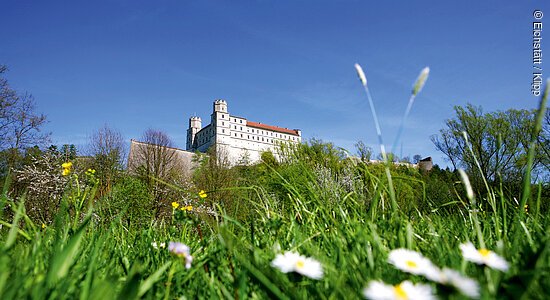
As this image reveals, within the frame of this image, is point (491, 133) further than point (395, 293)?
Yes

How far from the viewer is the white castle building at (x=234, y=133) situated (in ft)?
248

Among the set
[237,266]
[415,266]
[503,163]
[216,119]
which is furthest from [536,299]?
[216,119]

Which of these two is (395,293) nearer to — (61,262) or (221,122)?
(61,262)

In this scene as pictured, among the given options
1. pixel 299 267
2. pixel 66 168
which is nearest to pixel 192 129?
pixel 66 168

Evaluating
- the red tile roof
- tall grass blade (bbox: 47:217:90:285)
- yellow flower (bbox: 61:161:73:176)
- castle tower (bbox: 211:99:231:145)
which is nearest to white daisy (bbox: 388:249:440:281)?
tall grass blade (bbox: 47:217:90:285)

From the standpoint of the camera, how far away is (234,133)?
79.0 meters


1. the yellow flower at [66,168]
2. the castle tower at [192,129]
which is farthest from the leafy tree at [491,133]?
the castle tower at [192,129]

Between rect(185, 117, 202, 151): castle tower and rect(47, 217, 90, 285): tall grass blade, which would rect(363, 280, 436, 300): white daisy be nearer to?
rect(47, 217, 90, 285): tall grass blade

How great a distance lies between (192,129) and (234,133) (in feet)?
50.6

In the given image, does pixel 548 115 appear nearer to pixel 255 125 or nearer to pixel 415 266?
pixel 415 266

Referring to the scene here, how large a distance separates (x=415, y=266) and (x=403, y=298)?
0.62 ft

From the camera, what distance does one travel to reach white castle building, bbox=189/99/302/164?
75.7m

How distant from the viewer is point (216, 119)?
75812 millimetres

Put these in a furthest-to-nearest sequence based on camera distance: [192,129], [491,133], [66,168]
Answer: [192,129]
[491,133]
[66,168]
